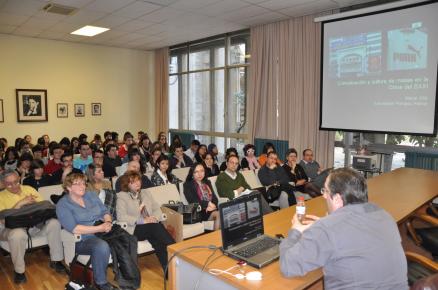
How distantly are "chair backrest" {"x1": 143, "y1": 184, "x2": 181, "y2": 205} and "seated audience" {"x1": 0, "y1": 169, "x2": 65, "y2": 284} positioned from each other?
1.14 meters

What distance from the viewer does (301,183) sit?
5.90m

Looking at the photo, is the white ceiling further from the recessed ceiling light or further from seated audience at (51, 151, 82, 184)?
seated audience at (51, 151, 82, 184)

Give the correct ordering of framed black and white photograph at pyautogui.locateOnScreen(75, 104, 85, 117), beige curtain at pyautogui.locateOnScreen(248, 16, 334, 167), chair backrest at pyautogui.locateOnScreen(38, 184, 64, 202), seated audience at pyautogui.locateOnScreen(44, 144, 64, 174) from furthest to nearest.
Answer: framed black and white photograph at pyautogui.locateOnScreen(75, 104, 85, 117)
beige curtain at pyautogui.locateOnScreen(248, 16, 334, 167)
seated audience at pyautogui.locateOnScreen(44, 144, 64, 174)
chair backrest at pyautogui.locateOnScreen(38, 184, 64, 202)

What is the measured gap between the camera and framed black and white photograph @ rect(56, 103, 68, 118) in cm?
948

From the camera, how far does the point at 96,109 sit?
33.4 ft

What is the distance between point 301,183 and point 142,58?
23.8 ft

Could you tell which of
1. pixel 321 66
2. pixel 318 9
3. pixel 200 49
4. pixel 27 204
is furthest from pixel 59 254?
pixel 200 49

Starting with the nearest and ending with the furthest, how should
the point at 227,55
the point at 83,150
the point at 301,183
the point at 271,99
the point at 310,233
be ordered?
the point at 310,233, the point at 301,183, the point at 83,150, the point at 271,99, the point at 227,55

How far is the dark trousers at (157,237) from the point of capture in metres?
3.77

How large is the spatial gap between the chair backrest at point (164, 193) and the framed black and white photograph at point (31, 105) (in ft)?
20.4

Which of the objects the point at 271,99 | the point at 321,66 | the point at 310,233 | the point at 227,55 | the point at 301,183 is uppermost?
the point at 227,55

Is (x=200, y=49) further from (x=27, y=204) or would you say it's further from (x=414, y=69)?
(x=27, y=204)

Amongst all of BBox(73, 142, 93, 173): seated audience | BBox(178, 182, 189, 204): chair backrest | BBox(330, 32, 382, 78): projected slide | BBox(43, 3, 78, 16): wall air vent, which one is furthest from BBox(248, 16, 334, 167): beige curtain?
BBox(43, 3, 78, 16): wall air vent

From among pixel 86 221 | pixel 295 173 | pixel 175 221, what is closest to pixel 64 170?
pixel 86 221
